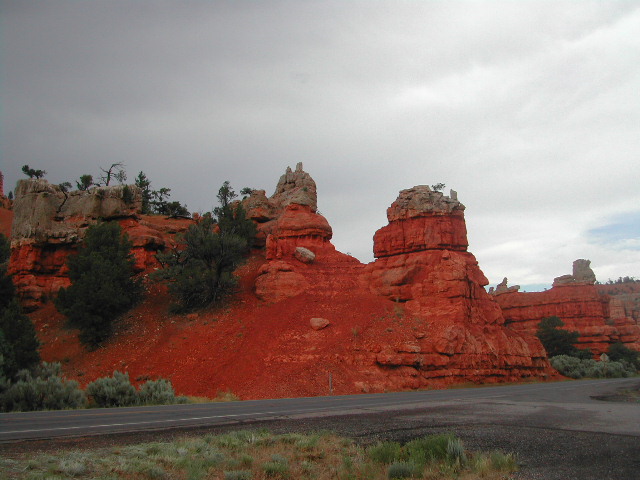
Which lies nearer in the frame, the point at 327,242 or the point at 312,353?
the point at 312,353

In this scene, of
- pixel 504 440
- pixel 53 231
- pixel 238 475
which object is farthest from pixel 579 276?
pixel 238 475

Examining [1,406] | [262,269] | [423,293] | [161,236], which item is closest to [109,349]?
[262,269]

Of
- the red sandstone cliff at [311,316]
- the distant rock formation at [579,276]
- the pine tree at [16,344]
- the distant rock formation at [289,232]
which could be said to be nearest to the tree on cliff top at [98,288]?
the red sandstone cliff at [311,316]

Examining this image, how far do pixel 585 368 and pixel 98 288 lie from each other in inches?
1772

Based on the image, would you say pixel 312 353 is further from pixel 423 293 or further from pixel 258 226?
pixel 258 226

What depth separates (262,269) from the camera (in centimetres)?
4128

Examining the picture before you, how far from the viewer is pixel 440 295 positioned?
36719 millimetres

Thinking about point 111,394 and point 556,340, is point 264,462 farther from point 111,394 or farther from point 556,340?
point 556,340

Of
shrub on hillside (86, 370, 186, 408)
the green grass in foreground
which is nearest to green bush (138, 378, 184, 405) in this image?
shrub on hillside (86, 370, 186, 408)

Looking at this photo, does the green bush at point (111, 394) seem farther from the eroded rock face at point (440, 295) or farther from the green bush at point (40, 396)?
the eroded rock face at point (440, 295)

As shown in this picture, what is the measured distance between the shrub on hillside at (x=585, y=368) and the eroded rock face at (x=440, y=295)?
7061 millimetres

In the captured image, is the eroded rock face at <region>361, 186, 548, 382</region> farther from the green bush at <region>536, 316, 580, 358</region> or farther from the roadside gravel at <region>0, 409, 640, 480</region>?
the roadside gravel at <region>0, 409, 640, 480</region>

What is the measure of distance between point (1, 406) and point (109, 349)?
63.5 ft

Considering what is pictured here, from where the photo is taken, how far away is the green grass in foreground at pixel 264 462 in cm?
598
